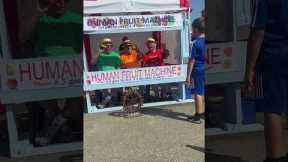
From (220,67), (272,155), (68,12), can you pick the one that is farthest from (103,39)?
(272,155)

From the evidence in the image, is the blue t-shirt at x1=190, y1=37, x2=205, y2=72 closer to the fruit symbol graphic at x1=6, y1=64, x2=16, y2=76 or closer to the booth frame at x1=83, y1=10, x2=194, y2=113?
the booth frame at x1=83, y1=10, x2=194, y2=113

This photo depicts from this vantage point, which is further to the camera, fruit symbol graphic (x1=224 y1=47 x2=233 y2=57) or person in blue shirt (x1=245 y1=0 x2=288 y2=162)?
fruit symbol graphic (x1=224 y1=47 x2=233 y2=57)

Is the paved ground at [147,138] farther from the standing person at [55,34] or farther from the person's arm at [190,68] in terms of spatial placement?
the standing person at [55,34]

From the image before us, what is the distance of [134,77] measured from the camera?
2852 millimetres

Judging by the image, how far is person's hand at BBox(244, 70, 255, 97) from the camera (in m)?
2.22

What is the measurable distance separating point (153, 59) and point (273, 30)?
87 centimetres

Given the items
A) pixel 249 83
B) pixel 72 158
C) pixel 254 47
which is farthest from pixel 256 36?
pixel 72 158

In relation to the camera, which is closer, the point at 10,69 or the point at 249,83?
the point at 249,83

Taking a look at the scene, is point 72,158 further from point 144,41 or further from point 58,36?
point 144,41

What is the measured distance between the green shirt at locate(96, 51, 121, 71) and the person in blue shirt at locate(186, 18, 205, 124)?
377 mm

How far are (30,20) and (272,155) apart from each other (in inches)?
48.0

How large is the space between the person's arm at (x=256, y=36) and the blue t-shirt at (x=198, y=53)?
474 millimetres

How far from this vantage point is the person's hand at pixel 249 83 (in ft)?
7.29

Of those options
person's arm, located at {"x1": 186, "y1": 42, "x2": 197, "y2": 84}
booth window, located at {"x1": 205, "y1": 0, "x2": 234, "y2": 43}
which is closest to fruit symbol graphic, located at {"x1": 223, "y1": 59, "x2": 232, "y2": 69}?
booth window, located at {"x1": 205, "y1": 0, "x2": 234, "y2": 43}
